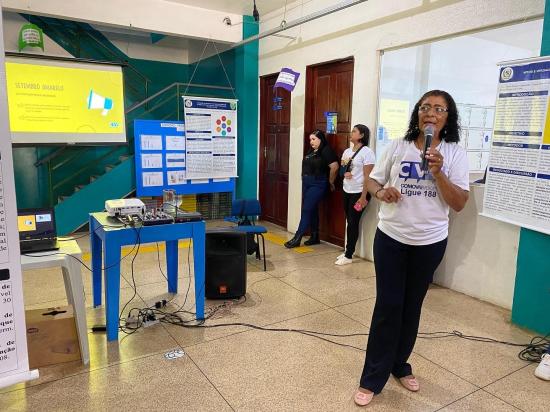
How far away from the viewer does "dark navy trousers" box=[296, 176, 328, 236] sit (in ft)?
16.6

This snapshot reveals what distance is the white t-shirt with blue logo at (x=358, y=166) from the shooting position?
4.43m

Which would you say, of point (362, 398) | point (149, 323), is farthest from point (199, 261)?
point (362, 398)

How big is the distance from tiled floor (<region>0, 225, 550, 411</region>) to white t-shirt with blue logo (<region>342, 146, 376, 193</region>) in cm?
129

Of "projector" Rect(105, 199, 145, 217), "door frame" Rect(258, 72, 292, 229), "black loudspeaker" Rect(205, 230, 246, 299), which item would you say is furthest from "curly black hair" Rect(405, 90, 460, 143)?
"door frame" Rect(258, 72, 292, 229)

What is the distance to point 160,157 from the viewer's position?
5.83m

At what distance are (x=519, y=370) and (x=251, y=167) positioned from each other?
4.78 m

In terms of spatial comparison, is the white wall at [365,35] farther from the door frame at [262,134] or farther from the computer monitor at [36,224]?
the computer monitor at [36,224]

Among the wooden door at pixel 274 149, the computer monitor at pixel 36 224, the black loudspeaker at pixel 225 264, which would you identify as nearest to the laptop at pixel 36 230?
the computer monitor at pixel 36 224

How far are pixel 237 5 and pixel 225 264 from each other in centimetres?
399

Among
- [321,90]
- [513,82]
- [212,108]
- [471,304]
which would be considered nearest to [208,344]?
[471,304]

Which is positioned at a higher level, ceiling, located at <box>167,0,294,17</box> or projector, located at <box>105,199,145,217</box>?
ceiling, located at <box>167,0,294,17</box>

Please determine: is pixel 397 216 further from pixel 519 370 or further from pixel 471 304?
pixel 471 304

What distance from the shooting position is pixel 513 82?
299 cm

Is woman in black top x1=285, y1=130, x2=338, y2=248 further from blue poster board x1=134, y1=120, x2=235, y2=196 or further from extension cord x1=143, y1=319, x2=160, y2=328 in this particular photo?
extension cord x1=143, y1=319, x2=160, y2=328
